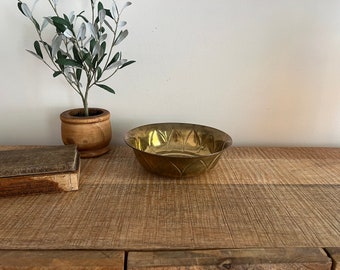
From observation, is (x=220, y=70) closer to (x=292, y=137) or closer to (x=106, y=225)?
(x=292, y=137)

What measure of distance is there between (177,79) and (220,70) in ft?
0.41

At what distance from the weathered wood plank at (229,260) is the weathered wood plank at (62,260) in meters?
0.03

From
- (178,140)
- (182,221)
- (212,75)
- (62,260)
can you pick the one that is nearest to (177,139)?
(178,140)

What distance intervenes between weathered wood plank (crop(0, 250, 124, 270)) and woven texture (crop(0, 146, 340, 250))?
2 centimetres

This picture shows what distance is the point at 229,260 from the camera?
46cm

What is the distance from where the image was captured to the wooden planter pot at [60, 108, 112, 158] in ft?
2.50

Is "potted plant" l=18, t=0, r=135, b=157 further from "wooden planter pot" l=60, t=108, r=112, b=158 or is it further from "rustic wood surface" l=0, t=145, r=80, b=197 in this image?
"rustic wood surface" l=0, t=145, r=80, b=197

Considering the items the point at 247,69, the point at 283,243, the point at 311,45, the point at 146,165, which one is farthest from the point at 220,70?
the point at 283,243

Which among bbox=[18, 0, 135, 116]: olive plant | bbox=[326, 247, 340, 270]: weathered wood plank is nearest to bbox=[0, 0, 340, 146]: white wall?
bbox=[18, 0, 135, 116]: olive plant

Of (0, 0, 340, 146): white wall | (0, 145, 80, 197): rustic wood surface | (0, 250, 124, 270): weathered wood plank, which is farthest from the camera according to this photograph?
(0, 0, 340, 146): white wall

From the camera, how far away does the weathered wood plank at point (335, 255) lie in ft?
1.52

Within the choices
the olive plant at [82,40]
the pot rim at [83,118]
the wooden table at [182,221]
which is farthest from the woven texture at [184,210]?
the olive plant at [82,40]

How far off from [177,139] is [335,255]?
1.53 feet

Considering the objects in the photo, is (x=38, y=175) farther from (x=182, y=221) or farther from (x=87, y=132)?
(x=182, y=221)
